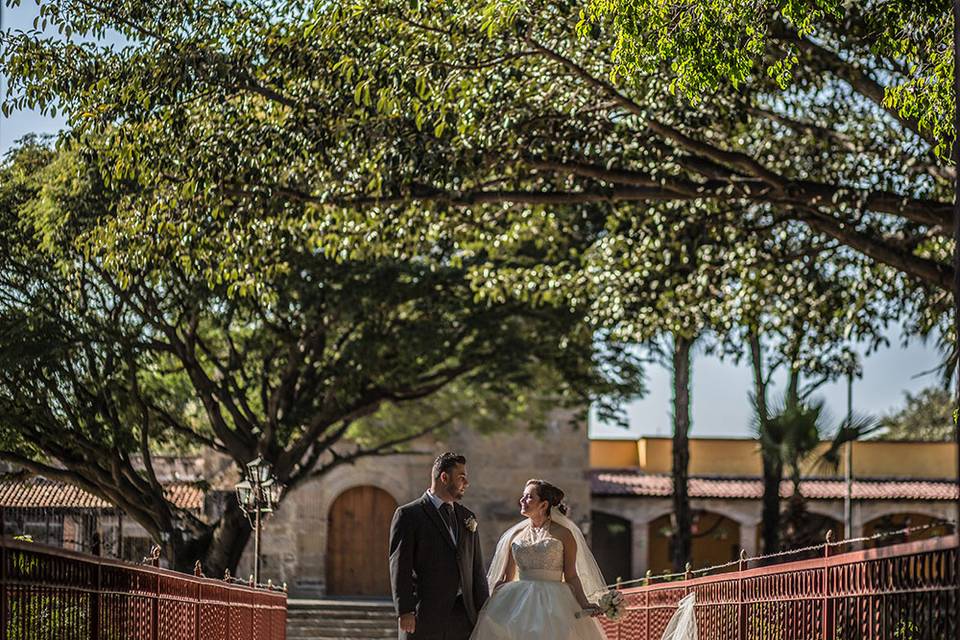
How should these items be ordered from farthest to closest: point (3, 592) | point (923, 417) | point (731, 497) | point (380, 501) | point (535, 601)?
point (923, 417) < point (731, 497) < point (380, 501) < point (535, 601) < point (3, 592)

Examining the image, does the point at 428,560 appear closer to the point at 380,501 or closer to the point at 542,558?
the point at 542,558

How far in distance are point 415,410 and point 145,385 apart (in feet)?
37.2

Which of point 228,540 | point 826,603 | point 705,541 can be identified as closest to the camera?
point 826,603

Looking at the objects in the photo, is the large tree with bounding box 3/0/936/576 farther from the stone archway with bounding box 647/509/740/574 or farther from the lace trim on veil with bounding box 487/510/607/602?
the stone archway with bounding box 647/509/740/574

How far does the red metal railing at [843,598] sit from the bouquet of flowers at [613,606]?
826mm

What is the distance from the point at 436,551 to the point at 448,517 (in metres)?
0.23

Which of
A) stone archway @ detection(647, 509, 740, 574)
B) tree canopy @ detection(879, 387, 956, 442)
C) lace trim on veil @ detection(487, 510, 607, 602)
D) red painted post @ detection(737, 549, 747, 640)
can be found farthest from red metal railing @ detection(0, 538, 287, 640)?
tree canopy @ detection(879, 387, 956, 442)

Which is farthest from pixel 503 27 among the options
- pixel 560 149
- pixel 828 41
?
pixel 828 41

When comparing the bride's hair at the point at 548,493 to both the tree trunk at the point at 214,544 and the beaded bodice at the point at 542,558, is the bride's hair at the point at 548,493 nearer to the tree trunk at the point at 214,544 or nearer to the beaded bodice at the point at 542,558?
the beaded bodice at the point at 542,558

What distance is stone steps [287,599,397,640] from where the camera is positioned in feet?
108

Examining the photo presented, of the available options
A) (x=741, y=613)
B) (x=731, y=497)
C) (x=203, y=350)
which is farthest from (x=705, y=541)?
(x=741, y=613)

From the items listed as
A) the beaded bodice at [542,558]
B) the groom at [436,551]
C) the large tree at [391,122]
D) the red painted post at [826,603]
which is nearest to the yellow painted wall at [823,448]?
the large tree at [391,122]

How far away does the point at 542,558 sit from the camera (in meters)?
10.8

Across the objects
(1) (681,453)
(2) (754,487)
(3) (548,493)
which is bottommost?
(3) (548,493)
